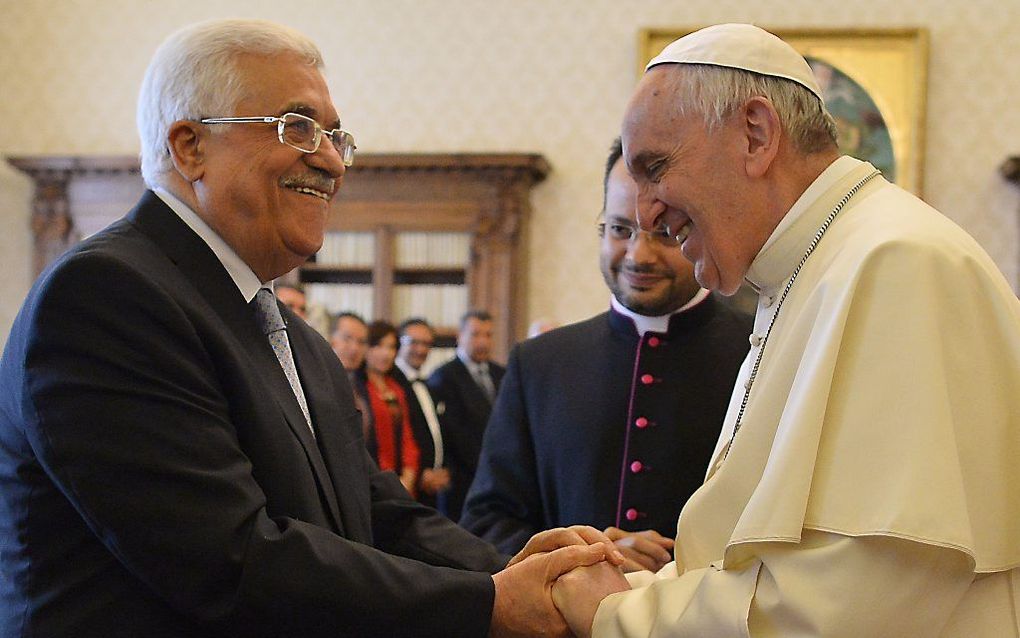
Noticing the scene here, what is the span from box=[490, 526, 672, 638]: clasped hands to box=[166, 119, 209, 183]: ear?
95 centimetres

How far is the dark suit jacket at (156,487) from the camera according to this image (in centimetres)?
172

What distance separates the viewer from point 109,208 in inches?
344

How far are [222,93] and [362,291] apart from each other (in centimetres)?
648

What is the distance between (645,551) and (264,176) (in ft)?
3.67

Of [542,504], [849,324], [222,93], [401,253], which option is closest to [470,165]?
[401,253]

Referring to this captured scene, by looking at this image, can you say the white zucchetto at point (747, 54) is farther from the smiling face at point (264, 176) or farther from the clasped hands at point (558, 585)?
the clasped hands at point (558, 585)

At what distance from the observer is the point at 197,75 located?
218 cm

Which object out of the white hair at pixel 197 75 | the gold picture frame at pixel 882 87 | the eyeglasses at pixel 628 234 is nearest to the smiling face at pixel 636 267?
the eyeglasses at pixel 628 234

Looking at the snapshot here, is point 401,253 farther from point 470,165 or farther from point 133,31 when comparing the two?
point 133,31

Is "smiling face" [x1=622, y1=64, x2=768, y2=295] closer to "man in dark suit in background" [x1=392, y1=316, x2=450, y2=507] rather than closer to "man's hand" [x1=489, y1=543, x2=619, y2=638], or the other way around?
"man's hand" [x1=489, y1=543, x2=619, y2=638]

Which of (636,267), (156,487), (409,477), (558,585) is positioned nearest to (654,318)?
(636,267)

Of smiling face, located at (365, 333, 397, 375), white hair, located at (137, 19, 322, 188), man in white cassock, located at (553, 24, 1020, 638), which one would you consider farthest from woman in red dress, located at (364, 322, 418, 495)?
man in white cassock, located at (553, 24, 1020, 638)

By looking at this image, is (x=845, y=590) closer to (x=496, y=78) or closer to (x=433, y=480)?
(x=433, y=480)

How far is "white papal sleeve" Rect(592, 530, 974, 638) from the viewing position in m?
1.52
